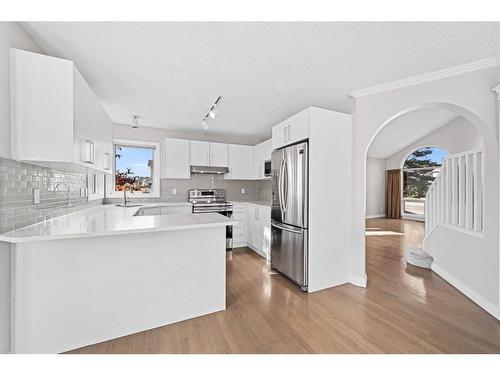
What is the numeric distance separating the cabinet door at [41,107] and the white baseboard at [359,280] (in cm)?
316

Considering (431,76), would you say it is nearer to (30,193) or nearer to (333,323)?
(333,323)

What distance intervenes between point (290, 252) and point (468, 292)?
1994mm

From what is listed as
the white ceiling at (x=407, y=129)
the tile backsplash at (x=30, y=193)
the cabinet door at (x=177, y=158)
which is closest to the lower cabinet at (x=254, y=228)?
the cabinet door at (x=177, y=158)

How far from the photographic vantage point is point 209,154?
4.62m

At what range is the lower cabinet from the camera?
3.78 meters

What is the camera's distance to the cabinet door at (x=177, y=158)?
4320mm

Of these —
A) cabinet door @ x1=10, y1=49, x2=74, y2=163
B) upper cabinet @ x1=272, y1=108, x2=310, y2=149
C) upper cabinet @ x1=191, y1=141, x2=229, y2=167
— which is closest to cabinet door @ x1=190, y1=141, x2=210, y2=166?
upper cabinet @ x1=191, y1=141, x2=229, y2=167

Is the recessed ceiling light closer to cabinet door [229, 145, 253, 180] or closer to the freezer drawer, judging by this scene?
cabinet door [229, 145, 253, 180]

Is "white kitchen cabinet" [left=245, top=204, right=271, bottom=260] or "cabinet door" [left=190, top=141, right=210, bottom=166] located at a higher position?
"cabinet door" [left=190, top=141, right=210, bottom=166]

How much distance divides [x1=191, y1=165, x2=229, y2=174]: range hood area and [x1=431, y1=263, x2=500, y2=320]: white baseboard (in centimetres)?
385

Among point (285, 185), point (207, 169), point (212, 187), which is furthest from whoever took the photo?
point (212, 187)

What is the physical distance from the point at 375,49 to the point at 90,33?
2.28m

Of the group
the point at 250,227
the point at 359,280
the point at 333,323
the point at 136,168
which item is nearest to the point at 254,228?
the point at 250,227

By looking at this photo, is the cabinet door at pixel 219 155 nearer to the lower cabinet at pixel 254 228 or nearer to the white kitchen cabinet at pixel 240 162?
the white kitchen cabinet at pixel 240 162
